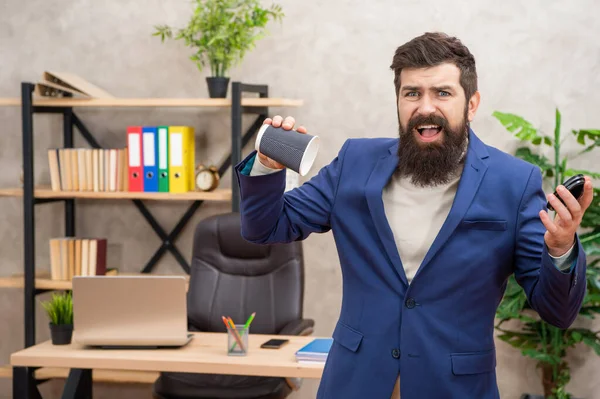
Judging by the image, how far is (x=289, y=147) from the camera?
4.97 ft

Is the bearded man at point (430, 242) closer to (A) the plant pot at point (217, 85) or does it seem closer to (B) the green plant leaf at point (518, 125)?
(B) the green plant leaf at point (518, 125)

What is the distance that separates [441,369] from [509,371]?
2577 millimetres

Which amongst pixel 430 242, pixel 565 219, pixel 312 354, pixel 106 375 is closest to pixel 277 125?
pixel 430 242

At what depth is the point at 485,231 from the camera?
5.14ft

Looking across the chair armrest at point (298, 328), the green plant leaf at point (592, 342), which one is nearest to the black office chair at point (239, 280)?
the chair armrest at point (298, 328)

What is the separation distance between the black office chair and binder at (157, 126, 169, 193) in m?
0.51

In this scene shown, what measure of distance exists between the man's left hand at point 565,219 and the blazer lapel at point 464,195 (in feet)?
0.59

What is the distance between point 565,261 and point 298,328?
1830 mm

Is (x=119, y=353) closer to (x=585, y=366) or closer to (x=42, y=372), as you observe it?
(x=42, y=372)

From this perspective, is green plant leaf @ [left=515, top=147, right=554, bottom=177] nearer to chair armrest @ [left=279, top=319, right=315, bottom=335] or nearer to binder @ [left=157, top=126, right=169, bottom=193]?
chair armrest @ [left=279, top=319, right=315, bottom=335]

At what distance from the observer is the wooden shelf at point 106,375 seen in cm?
401

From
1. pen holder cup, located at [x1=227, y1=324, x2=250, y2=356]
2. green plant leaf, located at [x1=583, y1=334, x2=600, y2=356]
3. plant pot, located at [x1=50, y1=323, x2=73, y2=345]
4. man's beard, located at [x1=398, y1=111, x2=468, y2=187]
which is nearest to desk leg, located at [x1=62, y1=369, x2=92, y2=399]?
plant pot, located at [x1=50, y1=323, x2=73, y2=345]

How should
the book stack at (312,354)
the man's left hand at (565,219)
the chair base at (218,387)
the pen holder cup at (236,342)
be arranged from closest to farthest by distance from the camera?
1. the man's left hand at (565,219)
2. the book stack at (312,354)
3. the pen holder cup at (236,342)
4. the chair base at (218,387)

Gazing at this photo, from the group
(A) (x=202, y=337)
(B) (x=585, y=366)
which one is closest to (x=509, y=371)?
(B) (x=585, y=366)
